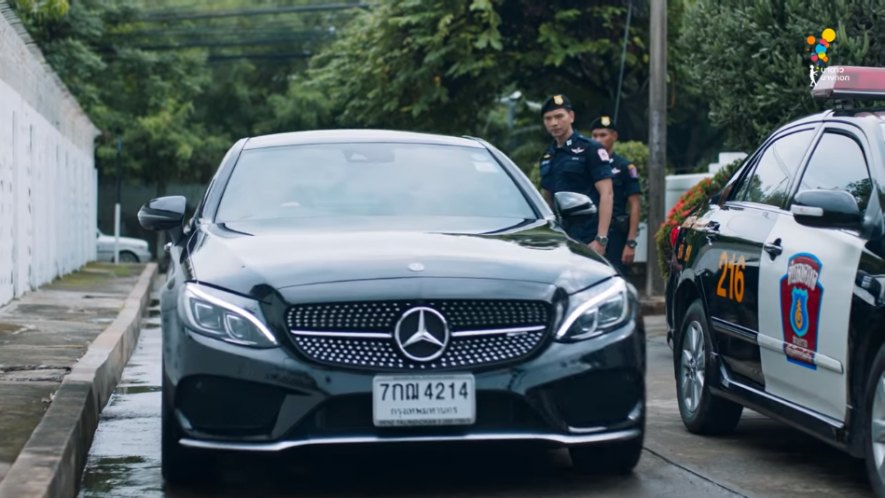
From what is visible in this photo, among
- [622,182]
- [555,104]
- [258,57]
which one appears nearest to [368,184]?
[555,104]

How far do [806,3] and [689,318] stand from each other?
6.74 m

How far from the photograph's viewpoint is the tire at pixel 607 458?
6.29 m

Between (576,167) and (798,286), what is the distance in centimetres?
446

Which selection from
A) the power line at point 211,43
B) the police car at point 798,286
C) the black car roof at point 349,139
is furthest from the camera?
the power line at point 211,43

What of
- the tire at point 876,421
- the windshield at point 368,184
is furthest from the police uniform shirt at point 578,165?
the tire at point 876,421

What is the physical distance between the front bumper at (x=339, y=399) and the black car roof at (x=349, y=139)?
6.02ft

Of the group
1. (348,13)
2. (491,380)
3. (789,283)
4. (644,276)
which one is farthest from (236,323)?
(348,13)

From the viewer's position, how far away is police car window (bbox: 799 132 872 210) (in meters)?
6.33

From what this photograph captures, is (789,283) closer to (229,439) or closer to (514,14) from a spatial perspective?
(229,439)

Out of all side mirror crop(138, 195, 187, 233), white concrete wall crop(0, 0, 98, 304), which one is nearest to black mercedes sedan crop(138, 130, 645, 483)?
side mirror crop(138, 195, 187, 233)

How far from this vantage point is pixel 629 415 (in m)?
6.00

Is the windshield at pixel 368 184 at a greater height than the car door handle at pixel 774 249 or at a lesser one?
greater

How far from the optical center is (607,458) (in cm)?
636

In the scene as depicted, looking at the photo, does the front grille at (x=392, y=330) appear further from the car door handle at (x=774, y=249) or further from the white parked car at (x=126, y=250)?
the white parked car at (x=126, y=250)
